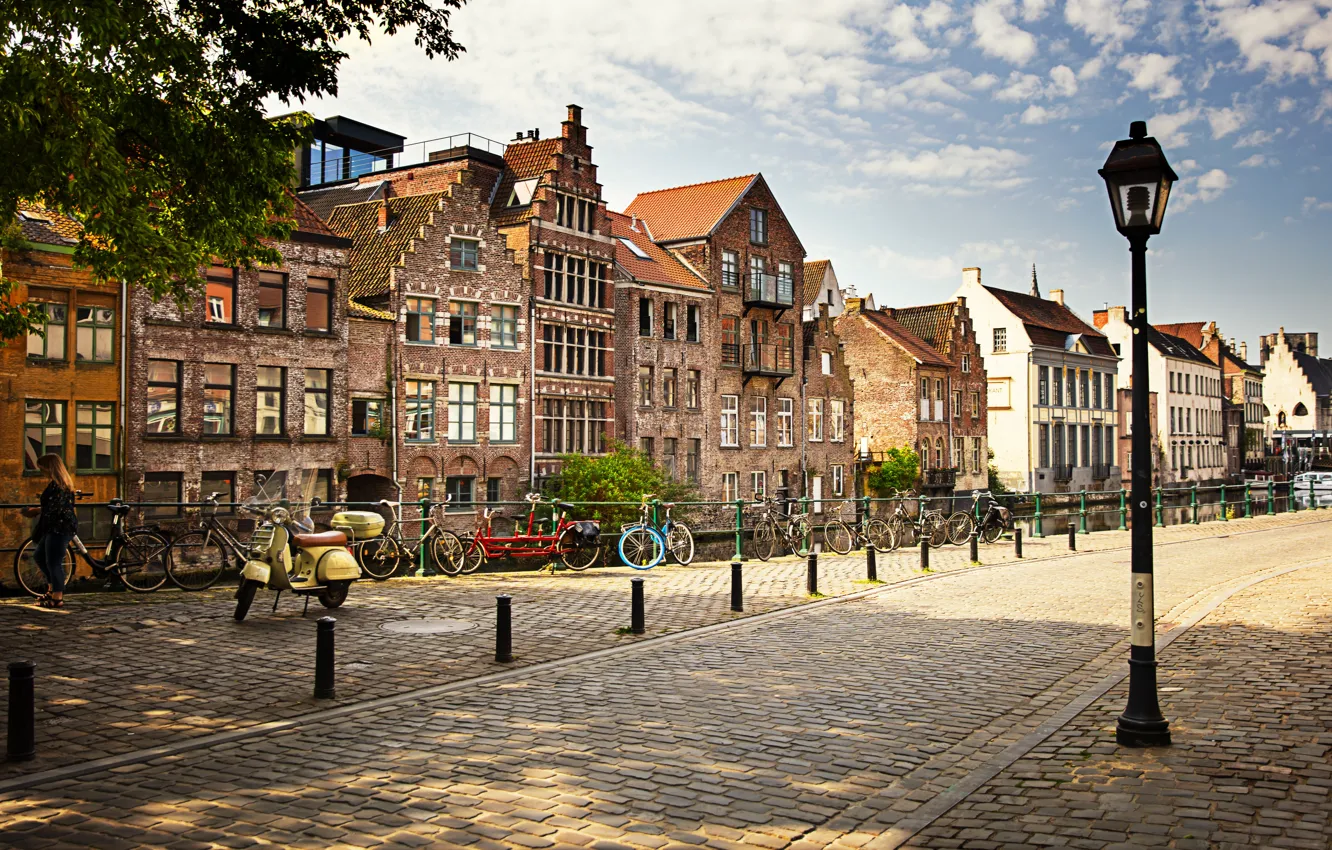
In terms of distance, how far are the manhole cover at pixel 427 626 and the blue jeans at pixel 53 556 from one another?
389 cm

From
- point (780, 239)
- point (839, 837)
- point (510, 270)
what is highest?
point (780, 239)

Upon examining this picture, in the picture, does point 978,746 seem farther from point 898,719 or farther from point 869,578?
point 869,578

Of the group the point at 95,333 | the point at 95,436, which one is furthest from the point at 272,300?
the point at 95,436

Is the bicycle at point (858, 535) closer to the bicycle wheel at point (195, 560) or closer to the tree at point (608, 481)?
the tree at point (608, 481)

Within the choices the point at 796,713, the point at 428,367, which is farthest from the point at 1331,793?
the point at 428,367

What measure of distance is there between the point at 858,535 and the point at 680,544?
6.27 m

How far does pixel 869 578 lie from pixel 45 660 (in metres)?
12.1

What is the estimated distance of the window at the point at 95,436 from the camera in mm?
31312

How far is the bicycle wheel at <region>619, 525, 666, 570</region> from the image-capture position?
2016 cm

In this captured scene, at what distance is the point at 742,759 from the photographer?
292 inches

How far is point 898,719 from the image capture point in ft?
28.2

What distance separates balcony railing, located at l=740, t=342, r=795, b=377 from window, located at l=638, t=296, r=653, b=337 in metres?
4.84

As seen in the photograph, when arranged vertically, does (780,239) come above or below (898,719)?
above

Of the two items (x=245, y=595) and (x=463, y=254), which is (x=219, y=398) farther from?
(x=245, y=595)
